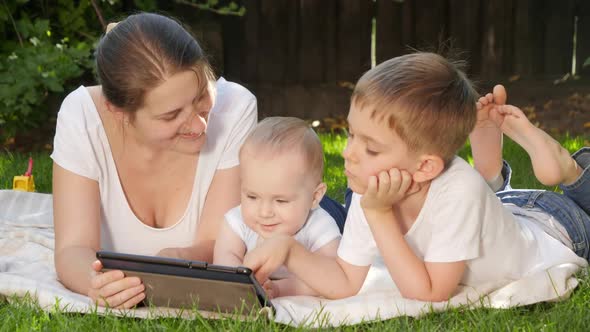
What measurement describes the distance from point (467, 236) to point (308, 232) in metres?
0.68

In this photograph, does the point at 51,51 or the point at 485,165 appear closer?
the point at 485,165

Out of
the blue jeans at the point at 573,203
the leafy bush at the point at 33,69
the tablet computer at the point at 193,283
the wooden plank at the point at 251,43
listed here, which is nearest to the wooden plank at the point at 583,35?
the wooden plank at the point at 251,43

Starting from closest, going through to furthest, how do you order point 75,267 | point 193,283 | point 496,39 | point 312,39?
point 193,283, point 75,267, point 312,39, point 496,39

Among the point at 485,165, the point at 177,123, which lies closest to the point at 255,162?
the point at 177,123

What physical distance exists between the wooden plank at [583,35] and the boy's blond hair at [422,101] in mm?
5642

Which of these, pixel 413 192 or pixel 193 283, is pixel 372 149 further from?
pixel 193 283

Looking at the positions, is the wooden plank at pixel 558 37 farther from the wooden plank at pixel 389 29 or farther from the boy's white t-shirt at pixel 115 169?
the boy's white t-shirt at pixel 115 169

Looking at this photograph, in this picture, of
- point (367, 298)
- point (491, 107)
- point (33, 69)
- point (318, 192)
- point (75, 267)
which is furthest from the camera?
point (33, 69)

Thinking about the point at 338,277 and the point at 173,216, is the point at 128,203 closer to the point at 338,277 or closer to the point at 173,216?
the point at 173,216

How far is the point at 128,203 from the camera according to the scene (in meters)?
3.63

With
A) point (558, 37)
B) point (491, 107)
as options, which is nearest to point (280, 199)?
point (491, 107)

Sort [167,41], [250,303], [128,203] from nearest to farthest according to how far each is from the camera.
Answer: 1. [250,303]
2. [167,41]
3. [128,203]

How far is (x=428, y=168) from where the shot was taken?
2949 mm

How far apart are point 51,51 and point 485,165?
3384 millimetres
